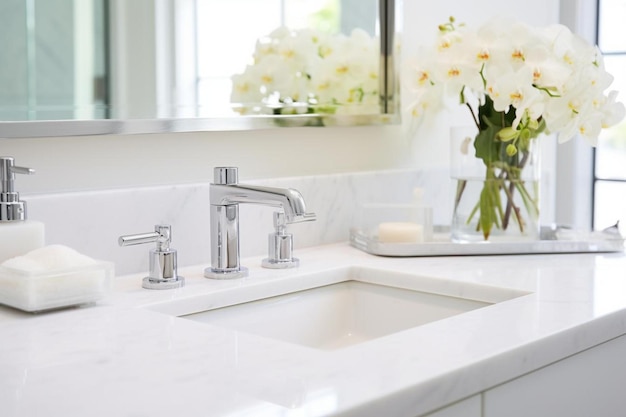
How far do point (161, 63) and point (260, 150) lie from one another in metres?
0.27

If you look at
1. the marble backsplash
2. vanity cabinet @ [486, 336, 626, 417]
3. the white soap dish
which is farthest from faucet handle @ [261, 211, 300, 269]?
vanity cabinet @ [486, 336, 626, 417]

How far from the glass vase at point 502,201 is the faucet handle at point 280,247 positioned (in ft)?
1.17

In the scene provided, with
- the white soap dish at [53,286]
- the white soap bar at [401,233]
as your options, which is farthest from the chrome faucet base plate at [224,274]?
the white soap bar at [401,233]

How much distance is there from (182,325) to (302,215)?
28 centimetres

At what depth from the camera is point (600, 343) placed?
44.1 inches

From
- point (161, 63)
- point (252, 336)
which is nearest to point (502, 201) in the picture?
point (161, 63)

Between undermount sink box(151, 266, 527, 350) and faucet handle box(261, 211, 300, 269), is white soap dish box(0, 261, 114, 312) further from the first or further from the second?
faucet handle box(261, 211, 300, 269)

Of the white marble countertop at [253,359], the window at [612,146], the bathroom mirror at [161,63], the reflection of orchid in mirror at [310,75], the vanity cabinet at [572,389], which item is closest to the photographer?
the white marble countertop at [253,359]

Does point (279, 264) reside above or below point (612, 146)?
below

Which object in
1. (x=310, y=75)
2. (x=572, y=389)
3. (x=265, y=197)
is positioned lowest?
(x=572, y=389)

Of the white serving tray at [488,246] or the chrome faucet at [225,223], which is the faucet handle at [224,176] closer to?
the chrome faucet at [225,223]

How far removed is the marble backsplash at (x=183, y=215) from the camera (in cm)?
130

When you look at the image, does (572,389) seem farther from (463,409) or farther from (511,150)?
(511,150)

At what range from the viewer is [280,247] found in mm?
Answer: 1446
